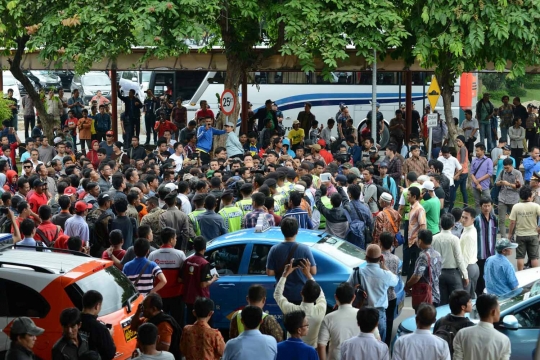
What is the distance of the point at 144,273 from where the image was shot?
9.76 m

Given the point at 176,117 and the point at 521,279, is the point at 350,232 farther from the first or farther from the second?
the point at 176,117

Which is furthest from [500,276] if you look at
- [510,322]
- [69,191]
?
[69,191]

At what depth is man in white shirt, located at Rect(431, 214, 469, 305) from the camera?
11.1m

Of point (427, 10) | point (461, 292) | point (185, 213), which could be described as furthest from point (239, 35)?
point (461, 292)

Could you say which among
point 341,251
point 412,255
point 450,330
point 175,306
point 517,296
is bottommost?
point 412,255

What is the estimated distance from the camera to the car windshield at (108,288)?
8.71m

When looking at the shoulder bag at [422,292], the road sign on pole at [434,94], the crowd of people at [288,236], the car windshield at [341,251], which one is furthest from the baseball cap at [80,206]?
the road sign on pole at [434,94]

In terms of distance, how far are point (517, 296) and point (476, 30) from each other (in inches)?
410

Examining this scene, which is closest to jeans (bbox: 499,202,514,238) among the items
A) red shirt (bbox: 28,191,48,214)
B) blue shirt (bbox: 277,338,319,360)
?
red shirt (bbox: 28,191,48,214)

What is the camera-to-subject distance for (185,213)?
41.9ft

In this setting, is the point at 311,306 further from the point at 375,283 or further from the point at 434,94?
the point at 434,94

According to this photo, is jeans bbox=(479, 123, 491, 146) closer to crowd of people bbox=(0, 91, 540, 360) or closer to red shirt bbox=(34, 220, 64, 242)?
crowd of people bbox=(0, 91, 540, 360)

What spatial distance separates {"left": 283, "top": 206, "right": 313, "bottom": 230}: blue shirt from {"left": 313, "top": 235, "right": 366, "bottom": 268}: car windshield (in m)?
0.96

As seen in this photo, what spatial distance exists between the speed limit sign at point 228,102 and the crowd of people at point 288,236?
87 cm
